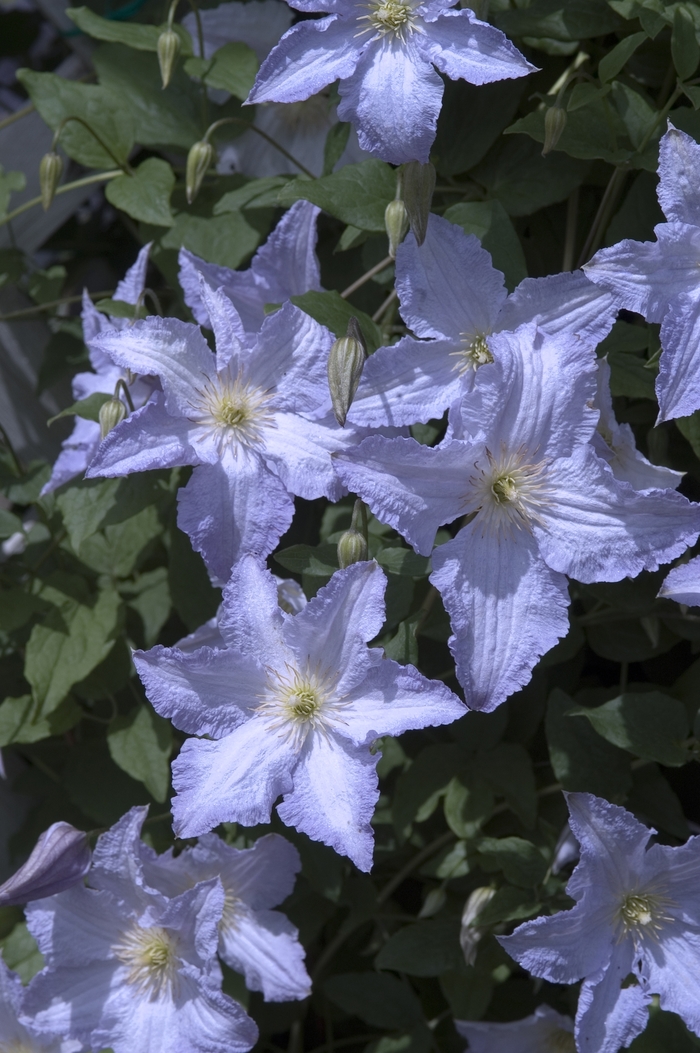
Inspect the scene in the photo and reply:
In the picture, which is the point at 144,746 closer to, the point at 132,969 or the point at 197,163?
the point at 132,969

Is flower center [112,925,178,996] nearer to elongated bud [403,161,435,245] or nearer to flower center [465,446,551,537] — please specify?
flower center [465,446,551,537]

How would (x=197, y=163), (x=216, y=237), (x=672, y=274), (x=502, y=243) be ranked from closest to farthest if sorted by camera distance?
(x=672, y=274) → (x=502, y=243) → (x=197, y=163) → (x=216, y=237)

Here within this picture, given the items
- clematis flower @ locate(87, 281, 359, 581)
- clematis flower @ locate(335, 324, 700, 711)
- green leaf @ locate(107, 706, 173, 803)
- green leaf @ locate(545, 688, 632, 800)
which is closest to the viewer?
clematis flower @ locate(335, 324, 700, 711)

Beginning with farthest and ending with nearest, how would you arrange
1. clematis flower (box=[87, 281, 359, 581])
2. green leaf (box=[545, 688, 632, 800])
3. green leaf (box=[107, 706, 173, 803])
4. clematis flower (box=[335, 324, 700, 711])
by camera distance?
green leaf (box=[107, 706, 173, 803])
green leaf (box=[545, 688, 632, 800])
clematis flower (box=[87, 281, 359, 581])
clematis flower (box=[335, 324, 700, 711])

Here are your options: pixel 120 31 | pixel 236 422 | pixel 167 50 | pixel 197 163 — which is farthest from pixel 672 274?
pixel 120 31

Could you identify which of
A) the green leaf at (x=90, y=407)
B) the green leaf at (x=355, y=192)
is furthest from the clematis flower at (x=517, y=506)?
the green leaf at (x=90, y=407)

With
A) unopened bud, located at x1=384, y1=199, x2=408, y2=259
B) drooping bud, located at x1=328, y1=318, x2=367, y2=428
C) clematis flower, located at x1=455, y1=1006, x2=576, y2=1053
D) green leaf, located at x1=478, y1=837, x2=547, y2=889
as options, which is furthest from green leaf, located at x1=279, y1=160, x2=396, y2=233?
clematis flower, located at x1=455, y1=1006, x2=576, y2=1053

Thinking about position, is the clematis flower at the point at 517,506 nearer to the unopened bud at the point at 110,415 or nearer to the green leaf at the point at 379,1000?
the unopened bud at the point at 110,415

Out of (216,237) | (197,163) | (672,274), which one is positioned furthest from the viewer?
(216,237)
